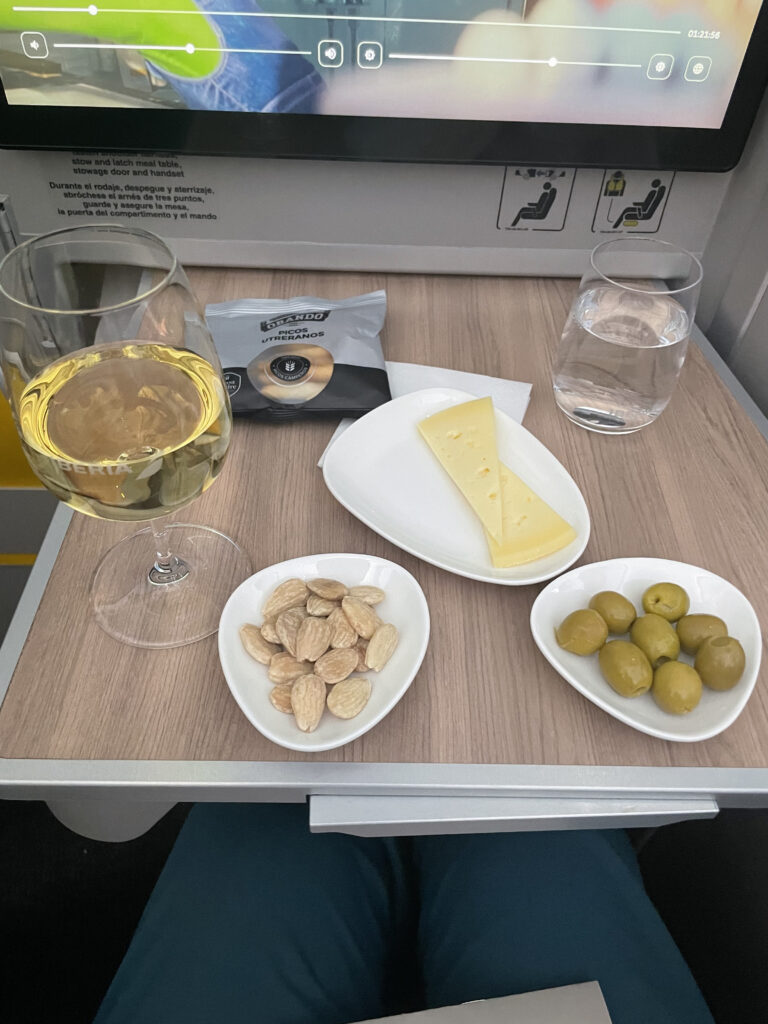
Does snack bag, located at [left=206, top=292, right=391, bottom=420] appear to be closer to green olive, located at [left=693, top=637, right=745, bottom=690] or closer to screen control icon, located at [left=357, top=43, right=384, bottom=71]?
screen control icon, located at [left=357, top=43, right=384, bottom=71]

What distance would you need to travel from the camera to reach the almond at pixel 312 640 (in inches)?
19.1

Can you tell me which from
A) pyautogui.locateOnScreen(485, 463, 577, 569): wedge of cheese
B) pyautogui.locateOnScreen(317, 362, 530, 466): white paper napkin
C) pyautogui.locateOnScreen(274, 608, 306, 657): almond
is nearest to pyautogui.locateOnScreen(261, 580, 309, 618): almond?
pyautogui.locateOnScreen(274, 608, 306, 657): almond

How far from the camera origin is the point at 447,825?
1.51ft

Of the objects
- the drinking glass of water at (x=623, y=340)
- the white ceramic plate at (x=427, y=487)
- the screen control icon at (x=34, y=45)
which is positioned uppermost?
the screen control icon at (x=34, y=45)

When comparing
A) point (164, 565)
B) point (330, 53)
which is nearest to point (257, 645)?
point (164, 565)

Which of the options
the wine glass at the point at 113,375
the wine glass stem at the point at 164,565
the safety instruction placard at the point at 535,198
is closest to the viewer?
the wine glass at the point at 113,375

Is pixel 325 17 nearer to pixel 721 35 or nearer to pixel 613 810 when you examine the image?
pixel 721 35

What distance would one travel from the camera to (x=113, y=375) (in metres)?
0.47

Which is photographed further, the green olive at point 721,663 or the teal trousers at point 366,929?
the teal trousers at point 366,929

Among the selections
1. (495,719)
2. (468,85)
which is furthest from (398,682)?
(468,85)

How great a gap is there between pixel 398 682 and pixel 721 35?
0.65m

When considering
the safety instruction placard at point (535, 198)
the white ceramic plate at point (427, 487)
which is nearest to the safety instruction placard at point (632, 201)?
the safety instruction placard at point (535, 198)

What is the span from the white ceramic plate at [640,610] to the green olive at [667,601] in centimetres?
1

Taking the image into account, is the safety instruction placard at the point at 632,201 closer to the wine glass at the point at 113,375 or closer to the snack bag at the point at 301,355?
the snack bag at the point at 301,355
